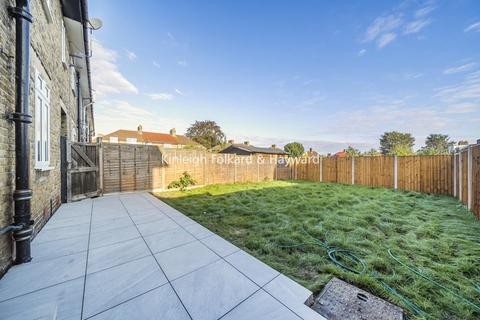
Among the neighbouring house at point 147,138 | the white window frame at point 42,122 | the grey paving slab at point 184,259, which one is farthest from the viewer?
the neighbouring house at point 147,138

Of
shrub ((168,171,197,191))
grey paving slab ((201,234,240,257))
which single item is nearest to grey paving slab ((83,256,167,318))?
grey paving slab ((201,234,240,257))

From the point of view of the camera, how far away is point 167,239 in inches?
103

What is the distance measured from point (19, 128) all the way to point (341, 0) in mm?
8083

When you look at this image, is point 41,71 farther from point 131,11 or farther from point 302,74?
point 302,74

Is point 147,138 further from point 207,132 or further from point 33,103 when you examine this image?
point 33,103

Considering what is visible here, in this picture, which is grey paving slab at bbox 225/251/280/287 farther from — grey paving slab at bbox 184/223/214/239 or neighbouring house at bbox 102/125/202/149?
neighbouring house at bbox 102/125/202/149

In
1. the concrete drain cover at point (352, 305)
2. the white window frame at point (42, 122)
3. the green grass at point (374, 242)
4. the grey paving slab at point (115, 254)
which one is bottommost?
the green grass at point (374, 242)

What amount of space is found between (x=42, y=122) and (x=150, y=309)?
365 cm

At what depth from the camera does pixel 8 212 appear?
5.97ft

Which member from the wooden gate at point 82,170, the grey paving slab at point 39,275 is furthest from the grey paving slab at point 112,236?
the wooden gate at point 82,170

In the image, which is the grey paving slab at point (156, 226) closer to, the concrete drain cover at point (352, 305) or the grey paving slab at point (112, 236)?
the grey paving slab at point (112, 236)

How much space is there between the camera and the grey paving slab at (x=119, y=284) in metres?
1.37

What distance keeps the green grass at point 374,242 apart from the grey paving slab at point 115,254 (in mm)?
1237

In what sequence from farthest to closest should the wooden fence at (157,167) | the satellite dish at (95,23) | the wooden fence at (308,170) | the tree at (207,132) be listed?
the tree at (207,132) < the wooden fence at (157,167) < the wooden fence at (308,170) < the satellite dish at (95,23)
